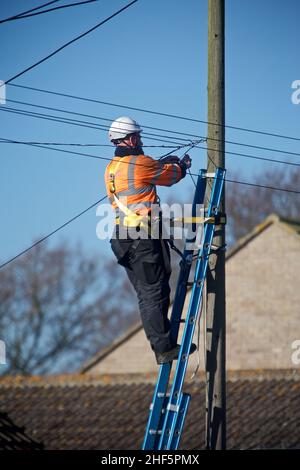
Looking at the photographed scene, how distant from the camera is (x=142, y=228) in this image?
10164 mm

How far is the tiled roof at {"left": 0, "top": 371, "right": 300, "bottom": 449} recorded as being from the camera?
747 inches

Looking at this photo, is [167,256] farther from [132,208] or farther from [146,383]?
[146,383]

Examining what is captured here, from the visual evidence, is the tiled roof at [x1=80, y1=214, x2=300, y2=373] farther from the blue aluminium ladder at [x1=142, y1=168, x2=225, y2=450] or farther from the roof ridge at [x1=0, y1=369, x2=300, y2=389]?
the blue aluminium ladder at [x1=142, y1=168, x2=225, y2=450]

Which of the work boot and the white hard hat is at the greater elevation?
the white hard hat

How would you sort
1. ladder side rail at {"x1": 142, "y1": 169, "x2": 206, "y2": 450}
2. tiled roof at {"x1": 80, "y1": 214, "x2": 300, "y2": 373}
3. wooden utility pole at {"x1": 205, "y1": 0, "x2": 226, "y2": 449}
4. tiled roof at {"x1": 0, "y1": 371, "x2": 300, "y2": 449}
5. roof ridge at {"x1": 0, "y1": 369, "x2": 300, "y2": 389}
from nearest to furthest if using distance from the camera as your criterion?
ladder side rail at {"x1": 142, "y1": 169, "x2": 206, "y2": 450}
wooden utility pole at {"x1": 205, "y1": 0, "x2": 226, "y2": 449}
tiled roof at {"x1": 0, "y1": 371, "x2": 300, "y2": 449}
roof ridge at {"x1": 0, "y1": 369, "x2": 300, "y2": 389}
tiled roof at {"x1": 80, "y1": 214, "x2": 300, "y2": 373}

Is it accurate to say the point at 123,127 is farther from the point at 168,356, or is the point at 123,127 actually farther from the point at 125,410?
the point at 125,410

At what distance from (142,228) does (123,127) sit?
3.72 ft

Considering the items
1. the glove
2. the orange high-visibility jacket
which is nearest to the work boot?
the orange high-visibility jacket

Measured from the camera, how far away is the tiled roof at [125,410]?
19.0 meters

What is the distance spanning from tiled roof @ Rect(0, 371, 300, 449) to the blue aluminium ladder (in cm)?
796

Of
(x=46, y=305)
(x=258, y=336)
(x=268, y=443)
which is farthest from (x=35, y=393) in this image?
(x=46, y=305)

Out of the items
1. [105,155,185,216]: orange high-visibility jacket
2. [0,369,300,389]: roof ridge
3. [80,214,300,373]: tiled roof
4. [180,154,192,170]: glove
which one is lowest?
[0,369,300,389]: roof ridge

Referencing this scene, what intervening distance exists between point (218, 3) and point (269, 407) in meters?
10.7
